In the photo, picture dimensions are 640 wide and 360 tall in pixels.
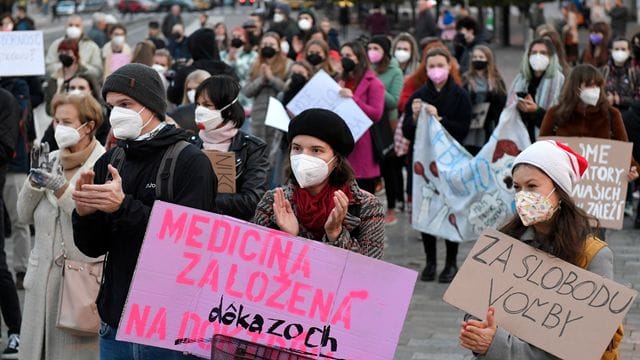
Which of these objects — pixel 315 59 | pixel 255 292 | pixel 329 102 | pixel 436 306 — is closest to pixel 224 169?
pixel 255 292

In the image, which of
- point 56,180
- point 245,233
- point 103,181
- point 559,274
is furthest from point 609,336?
point 56,180

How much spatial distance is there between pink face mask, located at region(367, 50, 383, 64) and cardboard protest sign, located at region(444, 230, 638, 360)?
819 centimetres

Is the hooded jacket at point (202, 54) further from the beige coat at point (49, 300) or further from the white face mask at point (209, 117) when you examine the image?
the beige coat at point (49, 300)

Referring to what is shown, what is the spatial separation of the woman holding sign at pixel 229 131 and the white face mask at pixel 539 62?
485 cm

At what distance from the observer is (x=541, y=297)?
14.7ft

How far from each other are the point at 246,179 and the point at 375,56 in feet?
20.1

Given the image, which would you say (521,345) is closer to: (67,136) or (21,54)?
(67,136)

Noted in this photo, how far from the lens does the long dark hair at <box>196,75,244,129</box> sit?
6.81 m

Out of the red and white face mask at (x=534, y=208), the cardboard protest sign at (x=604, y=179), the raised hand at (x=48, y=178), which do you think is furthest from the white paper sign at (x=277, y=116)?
the red and white face mask at (x=534, y=208)

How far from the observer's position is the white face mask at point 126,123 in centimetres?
499

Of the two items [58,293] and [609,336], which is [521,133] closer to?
[58,293]

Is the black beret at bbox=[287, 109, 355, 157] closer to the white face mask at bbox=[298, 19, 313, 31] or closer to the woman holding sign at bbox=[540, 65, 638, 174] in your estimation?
the woman holding sign at bbox=[540, 65, 638, 174]

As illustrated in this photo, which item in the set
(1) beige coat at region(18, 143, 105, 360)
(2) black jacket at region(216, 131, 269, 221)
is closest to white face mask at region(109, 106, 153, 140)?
(1) beige coat at region(18, 143, 105, 360)

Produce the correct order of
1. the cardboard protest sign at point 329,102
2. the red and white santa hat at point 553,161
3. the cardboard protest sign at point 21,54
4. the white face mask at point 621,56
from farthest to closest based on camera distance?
the white face mask at point 621,56
the cardboard protest sign at point 21,54
the cardboard protest sign at point 329,102
the red and white santa hat at point 553,161
